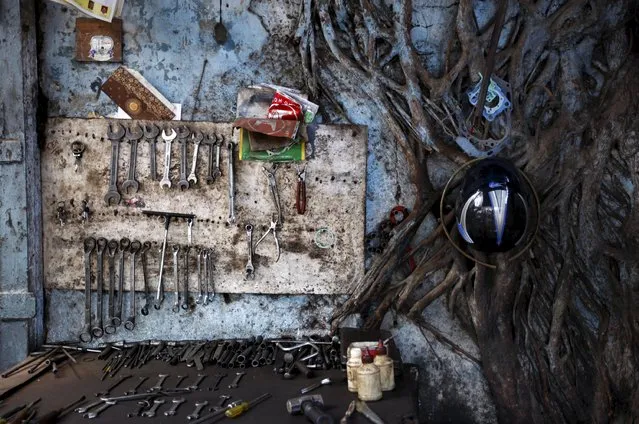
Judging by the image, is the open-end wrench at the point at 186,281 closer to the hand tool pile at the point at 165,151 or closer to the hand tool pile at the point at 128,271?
the hand tool pile at the point at 128,271

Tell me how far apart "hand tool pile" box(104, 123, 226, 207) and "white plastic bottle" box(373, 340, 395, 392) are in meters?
1.08

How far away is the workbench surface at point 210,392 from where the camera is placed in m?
2.32

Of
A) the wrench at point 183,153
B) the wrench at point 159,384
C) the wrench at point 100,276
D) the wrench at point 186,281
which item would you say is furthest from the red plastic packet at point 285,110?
the wrench at point 159,384

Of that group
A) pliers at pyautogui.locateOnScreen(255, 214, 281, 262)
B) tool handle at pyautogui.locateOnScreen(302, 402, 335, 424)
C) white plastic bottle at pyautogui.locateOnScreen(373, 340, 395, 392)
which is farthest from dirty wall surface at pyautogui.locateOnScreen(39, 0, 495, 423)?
tool handle at pyautogui.locateOnScreen(302, 402, 335, 424)

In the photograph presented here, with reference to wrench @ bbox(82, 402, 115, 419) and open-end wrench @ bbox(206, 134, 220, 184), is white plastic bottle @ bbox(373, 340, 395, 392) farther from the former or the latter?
open-end wrench @ bbox(206, 134, 220, 184)

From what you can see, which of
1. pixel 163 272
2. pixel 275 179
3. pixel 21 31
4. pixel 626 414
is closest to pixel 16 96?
pixel 21 31

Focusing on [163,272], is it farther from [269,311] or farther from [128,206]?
[269,311]

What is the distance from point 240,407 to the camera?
2.36m

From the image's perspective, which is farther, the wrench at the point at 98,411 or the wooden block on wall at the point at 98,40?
the wooden block on wall at the point at 98,40

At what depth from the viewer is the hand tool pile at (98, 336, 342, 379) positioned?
2.86 metres

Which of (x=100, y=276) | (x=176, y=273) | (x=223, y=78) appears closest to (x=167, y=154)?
(x=223, y=78)

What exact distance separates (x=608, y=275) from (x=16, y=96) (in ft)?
10.1

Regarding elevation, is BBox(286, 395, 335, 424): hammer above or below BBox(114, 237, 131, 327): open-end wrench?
below

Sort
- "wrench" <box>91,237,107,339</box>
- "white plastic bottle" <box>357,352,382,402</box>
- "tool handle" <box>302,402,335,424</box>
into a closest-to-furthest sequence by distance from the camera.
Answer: "tool handle" <box>302,402,335,424</box> → "white plastic bottle" <box>357,352,382,402</box> → "wrench" <box>91,237,107,339</box>
